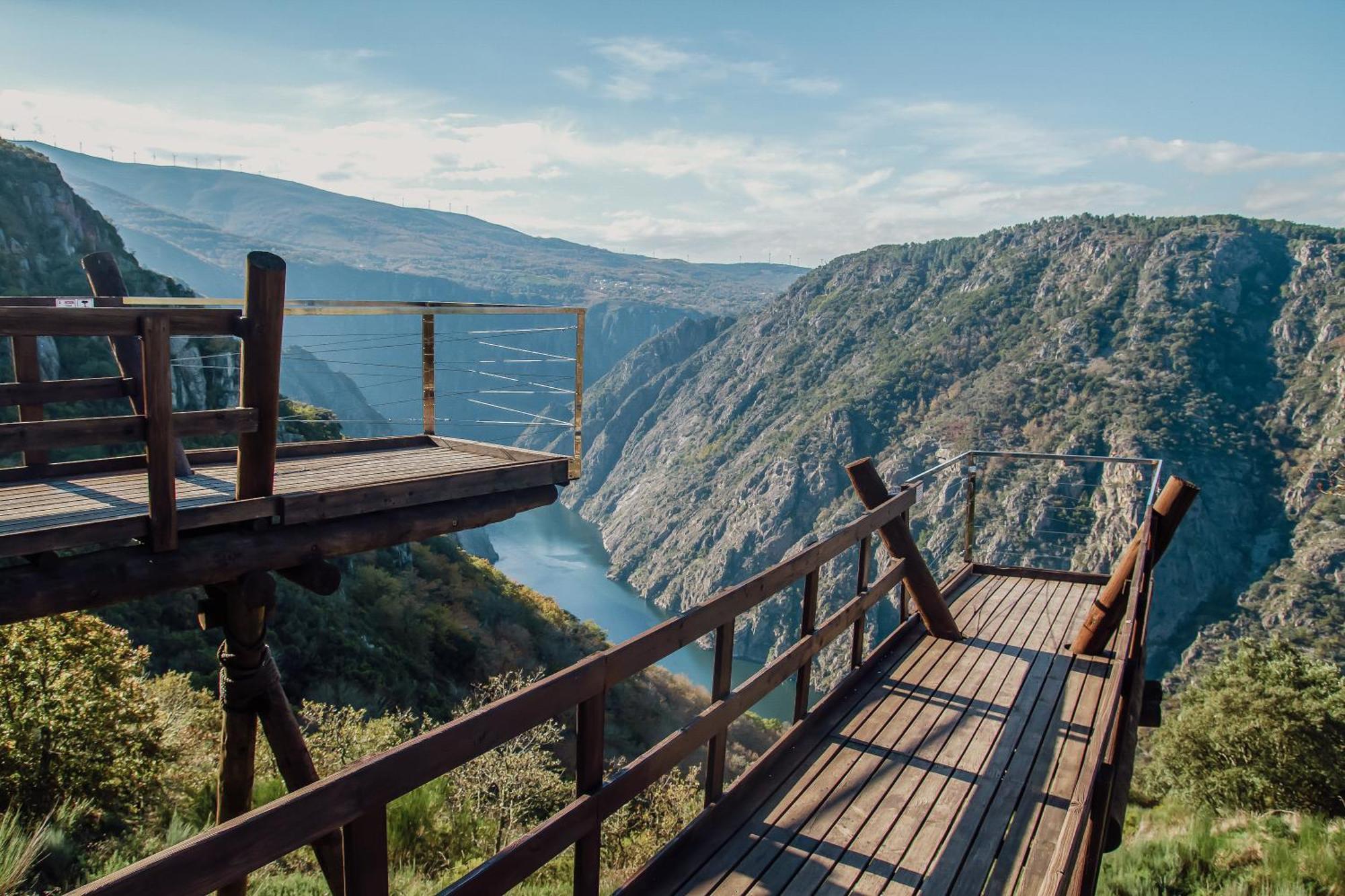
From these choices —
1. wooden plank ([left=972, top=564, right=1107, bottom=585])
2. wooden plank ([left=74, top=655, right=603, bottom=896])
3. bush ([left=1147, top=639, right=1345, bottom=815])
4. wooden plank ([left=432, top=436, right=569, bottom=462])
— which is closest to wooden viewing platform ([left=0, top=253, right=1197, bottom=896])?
wooden plank ([left=74, top=655, right=603, bottom=896])

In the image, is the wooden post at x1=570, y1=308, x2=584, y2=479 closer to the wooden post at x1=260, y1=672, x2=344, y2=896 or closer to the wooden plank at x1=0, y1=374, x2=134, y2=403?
the wooden post at x1=260, y1=672, x2=344, y2=896

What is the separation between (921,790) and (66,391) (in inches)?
140

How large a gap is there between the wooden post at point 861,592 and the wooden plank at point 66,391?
3.28 m

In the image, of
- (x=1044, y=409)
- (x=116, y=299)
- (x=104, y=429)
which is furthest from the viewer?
(x=1044, y=409)

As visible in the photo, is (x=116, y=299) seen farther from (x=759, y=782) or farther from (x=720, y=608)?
(x=759, y=782)

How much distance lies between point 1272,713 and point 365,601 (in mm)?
18453

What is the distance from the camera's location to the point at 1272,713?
13.4 metres

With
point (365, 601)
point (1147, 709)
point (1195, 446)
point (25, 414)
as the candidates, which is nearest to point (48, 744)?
point (25, 414)

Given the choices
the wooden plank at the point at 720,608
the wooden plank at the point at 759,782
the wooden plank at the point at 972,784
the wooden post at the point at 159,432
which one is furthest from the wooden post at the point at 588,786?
the wooden post at the point at 159,432

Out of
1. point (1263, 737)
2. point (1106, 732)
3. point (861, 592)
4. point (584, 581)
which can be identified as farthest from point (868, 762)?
point (584, 581)

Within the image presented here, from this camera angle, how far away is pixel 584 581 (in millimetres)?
96188

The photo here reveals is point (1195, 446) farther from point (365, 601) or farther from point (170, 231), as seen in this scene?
point (170, 231)

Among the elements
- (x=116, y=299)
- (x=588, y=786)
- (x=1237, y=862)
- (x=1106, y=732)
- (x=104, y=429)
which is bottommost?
(x=1237, y=862)

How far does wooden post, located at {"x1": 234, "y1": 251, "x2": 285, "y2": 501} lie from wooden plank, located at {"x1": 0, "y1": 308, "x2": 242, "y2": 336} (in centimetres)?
10
